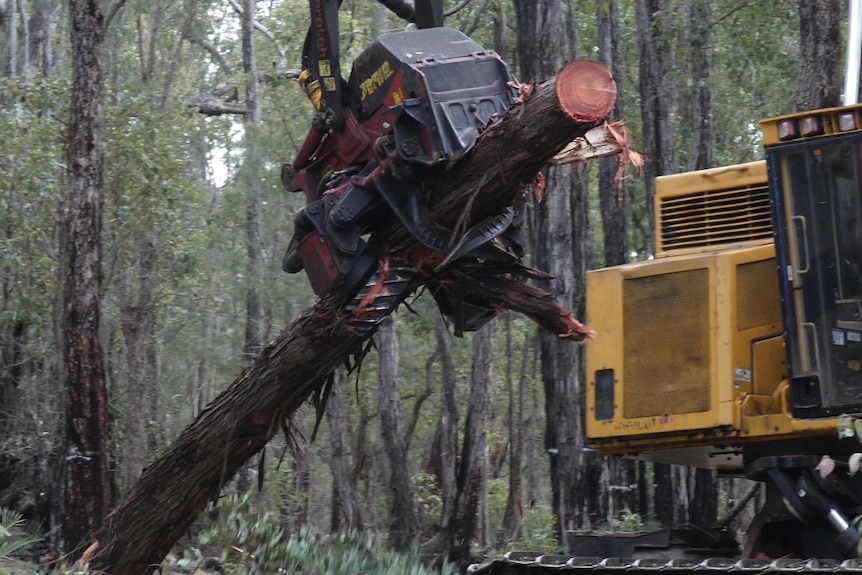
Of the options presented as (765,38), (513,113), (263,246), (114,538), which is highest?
(765,38)

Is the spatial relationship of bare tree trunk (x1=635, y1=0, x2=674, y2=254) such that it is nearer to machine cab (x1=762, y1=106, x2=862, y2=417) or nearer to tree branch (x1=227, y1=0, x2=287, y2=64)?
machine cab (x1=762, y1=106, x2=862, y2=417)

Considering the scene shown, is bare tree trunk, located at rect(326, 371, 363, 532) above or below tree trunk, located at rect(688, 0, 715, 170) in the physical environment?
below

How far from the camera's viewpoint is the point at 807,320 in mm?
6754

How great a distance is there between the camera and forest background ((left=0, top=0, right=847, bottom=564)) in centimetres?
1444

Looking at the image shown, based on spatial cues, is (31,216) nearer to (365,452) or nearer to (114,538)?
(114,538)

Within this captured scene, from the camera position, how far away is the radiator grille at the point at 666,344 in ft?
23.9

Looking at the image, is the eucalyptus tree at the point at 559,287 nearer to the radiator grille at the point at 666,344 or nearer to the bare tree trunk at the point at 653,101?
the bare tree trunk at the point at 653,101

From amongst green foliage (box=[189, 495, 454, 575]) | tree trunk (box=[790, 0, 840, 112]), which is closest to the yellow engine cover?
tree trunk (box=[790, 0, 840, 112])

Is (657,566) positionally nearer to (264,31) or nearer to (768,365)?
(768,365)

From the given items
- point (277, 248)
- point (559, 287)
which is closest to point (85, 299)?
point (559, 287)

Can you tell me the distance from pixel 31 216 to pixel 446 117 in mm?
11064

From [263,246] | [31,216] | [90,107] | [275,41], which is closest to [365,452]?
[263,246]

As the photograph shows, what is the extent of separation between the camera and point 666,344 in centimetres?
748

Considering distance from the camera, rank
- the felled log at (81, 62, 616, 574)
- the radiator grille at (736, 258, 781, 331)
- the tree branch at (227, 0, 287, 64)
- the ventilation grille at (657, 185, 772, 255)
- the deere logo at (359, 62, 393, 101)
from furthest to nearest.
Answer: the tree branch at (227, 0, 287, 64)
the ventilation grille at (657, 185, 772, 255)
the radiator grille at (736, 258, 781, 331)
the deere logo at (359, 62, 393, 101)
the felled log at (81, 62, 616, 574)
